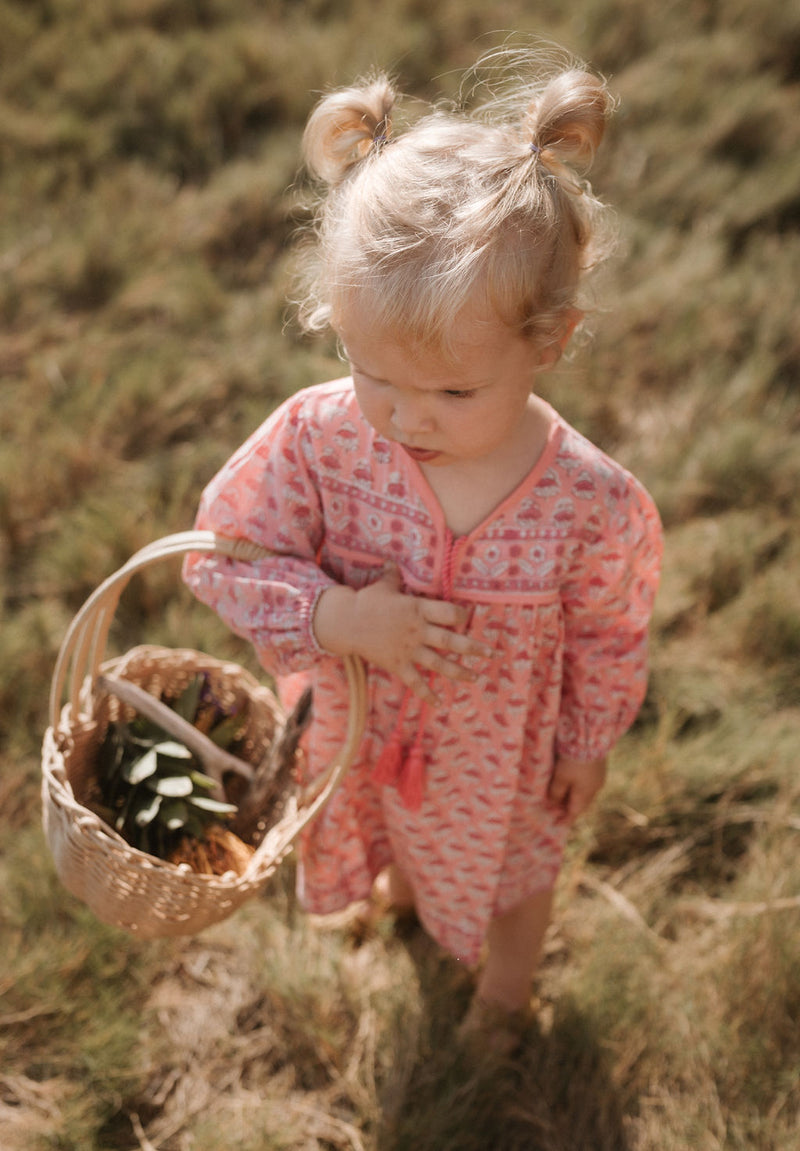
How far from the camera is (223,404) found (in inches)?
122

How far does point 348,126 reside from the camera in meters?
1.37

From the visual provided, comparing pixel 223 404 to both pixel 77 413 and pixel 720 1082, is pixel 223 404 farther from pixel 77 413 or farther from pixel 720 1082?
pixel 720 1082

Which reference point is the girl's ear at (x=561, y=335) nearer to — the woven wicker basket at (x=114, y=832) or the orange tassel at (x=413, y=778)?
the woven wicker basket at (x=114, y=832)

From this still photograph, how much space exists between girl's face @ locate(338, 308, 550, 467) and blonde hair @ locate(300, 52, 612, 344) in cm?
3

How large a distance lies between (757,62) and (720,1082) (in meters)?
4.32

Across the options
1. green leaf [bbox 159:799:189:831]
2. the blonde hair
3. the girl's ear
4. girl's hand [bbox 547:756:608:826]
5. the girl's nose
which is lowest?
girl's hand [bbox 547:756:608:826]

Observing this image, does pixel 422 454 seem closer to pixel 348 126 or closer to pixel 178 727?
pixel 348 126

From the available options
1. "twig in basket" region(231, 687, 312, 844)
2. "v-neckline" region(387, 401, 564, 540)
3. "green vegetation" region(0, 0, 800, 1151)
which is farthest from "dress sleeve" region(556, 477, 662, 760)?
"green vegetation" region(0, 0, 800, 1151)

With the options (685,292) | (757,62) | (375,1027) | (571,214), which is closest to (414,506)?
(571,214)

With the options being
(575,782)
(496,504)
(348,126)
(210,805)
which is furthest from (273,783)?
(348,126)

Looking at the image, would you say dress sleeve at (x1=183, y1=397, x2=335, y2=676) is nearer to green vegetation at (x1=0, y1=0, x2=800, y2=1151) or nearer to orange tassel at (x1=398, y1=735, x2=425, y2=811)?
orange tassel at (x1=398, y1=735, x2=425, y2=811)

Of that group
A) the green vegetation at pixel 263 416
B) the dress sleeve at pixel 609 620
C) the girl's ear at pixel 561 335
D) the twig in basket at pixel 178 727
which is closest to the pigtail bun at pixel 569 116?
the girl's ear at pixel 561 335

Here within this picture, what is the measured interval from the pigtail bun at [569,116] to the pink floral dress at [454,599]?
0.41 m

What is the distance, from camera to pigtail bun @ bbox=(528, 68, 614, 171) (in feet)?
4.09
